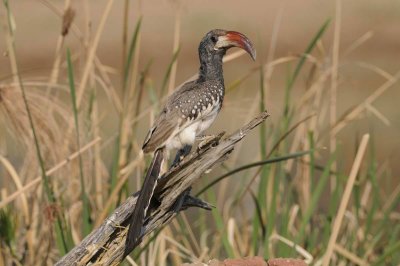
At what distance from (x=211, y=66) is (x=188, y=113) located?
0.22 meters

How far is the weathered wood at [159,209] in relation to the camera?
3.12 meters

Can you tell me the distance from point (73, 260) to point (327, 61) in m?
1.65

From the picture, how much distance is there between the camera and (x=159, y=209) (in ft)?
10.4

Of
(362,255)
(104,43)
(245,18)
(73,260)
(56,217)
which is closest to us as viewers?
(73,260)

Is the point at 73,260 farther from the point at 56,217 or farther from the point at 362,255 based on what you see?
the point at 362,255

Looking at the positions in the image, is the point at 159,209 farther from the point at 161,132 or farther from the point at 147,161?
the point at 147,161

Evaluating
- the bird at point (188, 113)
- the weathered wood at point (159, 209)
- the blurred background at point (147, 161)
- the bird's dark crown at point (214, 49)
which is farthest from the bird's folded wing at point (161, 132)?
the blurred background at point (147, 161)

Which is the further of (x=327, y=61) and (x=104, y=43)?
(x=104, y=43)

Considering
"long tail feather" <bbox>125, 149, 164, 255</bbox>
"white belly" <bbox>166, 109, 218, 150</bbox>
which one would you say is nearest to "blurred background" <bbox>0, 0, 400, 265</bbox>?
"white belly" <bbox>166, 109, 218, 150</bbox>

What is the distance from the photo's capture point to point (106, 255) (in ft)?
10.4

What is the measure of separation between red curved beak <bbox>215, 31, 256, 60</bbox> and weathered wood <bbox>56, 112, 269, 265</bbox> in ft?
0.78

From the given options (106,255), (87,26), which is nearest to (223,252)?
(87,26)

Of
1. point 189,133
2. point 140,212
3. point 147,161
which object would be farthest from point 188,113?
point 147,161

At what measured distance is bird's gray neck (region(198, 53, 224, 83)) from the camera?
137 inches
